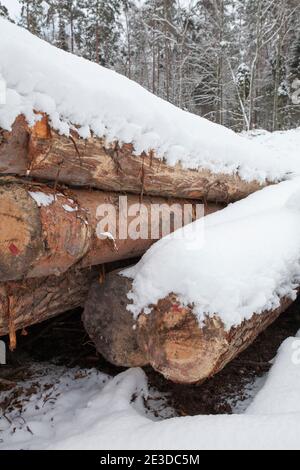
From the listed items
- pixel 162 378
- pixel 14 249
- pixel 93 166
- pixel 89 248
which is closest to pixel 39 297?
pixel 89 248

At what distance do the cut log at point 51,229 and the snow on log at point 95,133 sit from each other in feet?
0.34

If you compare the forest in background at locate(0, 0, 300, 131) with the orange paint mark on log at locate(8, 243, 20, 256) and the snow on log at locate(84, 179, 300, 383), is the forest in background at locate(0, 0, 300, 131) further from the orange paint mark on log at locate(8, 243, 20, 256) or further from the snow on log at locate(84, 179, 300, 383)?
the orange paint mark on log at locate(8, 243, 20, 256)

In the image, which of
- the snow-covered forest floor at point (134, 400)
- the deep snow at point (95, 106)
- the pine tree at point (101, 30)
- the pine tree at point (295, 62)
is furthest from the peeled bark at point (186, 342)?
the pine tree at point (295, 62)

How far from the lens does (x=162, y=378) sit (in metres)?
2.83

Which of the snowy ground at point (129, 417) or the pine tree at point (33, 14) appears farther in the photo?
the pine tree at point (33, 14)

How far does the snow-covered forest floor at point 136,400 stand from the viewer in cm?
181

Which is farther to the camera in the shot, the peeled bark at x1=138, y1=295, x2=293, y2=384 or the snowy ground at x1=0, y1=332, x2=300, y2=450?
the peeled bark at x1=138, y1=295, x2=293, y2=384

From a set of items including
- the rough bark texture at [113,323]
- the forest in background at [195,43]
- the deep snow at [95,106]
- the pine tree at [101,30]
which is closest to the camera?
the deep snow at [95,106]

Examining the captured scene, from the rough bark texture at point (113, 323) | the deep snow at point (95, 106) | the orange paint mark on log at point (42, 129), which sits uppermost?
the deep snow at point (95, 106)

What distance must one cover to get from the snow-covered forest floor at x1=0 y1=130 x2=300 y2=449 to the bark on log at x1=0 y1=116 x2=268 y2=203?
1439 millimetres

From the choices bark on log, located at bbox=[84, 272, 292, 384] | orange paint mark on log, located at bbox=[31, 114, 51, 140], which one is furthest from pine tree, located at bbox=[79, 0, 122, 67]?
bark on log, located at bbox=[84, 272, 292, 384]

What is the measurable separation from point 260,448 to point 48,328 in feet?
7.16

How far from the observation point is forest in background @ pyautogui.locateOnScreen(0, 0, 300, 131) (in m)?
14.5

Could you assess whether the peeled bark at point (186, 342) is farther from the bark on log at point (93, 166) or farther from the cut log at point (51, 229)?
the bark on log at point (93, 166)
